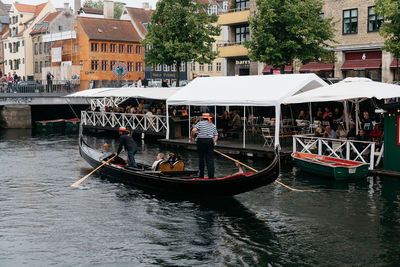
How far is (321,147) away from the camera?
967 inches

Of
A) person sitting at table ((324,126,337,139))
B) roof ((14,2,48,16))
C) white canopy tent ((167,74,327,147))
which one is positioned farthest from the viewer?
roof ((14,2,48,16))

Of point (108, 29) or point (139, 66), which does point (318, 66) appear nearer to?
point (139, 66)

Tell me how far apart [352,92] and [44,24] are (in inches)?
2866

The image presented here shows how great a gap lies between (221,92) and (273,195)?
10723 millimetres

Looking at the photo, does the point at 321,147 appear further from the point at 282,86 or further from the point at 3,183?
the point at 3,183

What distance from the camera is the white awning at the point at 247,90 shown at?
26719 millimetres

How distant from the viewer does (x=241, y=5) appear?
54.8 meters

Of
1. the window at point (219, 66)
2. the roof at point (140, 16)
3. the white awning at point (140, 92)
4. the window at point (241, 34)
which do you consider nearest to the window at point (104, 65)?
the roof at point (140, 16)

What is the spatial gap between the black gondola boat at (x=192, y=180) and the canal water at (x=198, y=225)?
0.45 m

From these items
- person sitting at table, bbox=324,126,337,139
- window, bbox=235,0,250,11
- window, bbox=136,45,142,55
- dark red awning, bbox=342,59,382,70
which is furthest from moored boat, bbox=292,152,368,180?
window, bbox=136,45,142,55

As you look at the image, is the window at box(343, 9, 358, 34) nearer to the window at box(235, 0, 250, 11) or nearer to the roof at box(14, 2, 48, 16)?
the window at box(235, 0, 250, 11)

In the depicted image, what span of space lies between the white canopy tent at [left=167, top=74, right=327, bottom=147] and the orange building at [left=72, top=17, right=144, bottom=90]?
141 feet

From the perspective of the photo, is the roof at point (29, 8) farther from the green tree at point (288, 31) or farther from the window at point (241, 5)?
the green tree at point (288, 31)

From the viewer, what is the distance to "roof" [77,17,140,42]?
7662 centimetres
